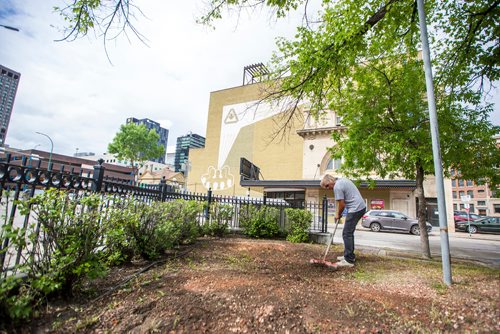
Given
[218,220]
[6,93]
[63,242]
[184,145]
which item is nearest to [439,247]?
[218,220]

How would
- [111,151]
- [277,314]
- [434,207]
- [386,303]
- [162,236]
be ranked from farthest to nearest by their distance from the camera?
[111,151] → [434,207] → [162,236] → [386,303] → [277,314]

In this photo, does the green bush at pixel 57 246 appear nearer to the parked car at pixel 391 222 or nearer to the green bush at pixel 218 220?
the green bush at pixel 218 220

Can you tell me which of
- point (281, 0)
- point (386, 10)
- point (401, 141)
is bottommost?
point (401, 141)

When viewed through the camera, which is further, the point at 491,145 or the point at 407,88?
the point at 407,88

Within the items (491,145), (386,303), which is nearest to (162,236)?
(386,303)

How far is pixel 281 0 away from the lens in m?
5.57

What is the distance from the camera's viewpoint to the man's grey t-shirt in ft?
16.5

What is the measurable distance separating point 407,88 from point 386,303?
5737 millimetres

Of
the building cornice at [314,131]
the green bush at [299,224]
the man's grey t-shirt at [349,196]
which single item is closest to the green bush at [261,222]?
the green bush at [299,224]

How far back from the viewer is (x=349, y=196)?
16.8 feet

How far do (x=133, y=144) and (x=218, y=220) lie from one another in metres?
35.8

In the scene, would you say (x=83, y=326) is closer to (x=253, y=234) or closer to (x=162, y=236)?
(x=162, y=236)

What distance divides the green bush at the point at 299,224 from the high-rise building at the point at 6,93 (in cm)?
10711

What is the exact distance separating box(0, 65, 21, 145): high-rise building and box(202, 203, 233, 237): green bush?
346ft
